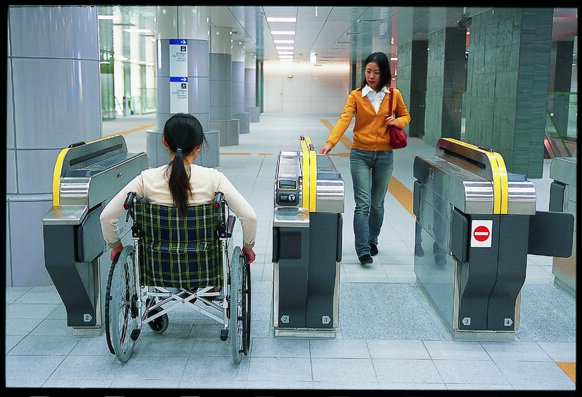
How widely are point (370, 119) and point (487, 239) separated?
5.73 feet

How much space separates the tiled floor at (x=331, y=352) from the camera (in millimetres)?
3221

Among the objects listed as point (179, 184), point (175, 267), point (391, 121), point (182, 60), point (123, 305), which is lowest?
point (123, 305)

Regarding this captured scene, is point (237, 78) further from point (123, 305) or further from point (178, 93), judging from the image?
point (123, 305)

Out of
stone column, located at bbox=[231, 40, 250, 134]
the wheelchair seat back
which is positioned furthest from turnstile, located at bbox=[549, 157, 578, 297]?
stone column, located at bbox=[231, 40, 250, 134]

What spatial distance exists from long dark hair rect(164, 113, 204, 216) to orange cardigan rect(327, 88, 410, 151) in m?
1.86

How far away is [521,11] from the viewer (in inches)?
408

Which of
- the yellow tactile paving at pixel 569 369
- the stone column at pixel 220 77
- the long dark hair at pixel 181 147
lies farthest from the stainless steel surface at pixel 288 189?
the stone column at pixel 220 77

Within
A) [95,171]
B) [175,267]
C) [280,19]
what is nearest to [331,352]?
[175,267]

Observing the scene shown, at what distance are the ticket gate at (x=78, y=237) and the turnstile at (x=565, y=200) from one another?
3252 mm

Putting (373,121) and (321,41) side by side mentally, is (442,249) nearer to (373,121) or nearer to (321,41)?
(373,121)

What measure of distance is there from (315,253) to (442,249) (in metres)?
0.91

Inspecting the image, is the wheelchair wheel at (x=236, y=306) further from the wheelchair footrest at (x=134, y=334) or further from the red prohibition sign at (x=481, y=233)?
the red prohibition sign at (x=481, y=233)

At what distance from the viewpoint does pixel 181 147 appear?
3.33 meters

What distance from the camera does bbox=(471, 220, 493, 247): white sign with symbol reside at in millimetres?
3615
